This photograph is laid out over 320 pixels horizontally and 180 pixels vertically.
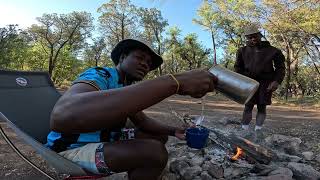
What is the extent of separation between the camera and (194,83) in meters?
1.39

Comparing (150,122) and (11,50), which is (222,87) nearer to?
(150,122)

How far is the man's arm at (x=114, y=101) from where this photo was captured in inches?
51.9

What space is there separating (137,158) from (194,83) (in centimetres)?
64

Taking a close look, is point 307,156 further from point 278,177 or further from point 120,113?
point 120,113

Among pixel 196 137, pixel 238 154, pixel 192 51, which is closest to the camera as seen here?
pixel 196 137

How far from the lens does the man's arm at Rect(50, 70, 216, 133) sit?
1317 millimetres

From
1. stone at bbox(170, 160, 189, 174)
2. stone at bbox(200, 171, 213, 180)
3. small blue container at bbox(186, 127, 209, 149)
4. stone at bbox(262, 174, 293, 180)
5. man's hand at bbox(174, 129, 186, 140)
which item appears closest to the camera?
small blue container at bbox(186, 127, 209, 149)

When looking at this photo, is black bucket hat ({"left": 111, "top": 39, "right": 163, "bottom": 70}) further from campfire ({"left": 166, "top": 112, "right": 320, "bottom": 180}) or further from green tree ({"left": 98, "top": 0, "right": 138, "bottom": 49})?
green tree ({"left": 98, "top": 0, "right": 138, "bottom": 49})

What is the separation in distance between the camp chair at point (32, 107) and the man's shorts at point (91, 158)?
0.15 ft

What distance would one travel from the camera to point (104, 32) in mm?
37188

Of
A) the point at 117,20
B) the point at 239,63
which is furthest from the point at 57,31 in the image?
the point at 239,63

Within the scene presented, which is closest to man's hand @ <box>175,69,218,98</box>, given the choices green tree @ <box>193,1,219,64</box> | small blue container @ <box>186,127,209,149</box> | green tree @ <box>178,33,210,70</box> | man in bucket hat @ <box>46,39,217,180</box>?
man in bucket hat @ <box>46,39,217,180</box>

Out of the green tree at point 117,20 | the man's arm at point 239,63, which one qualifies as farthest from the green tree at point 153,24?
the man's arm at point 239,63

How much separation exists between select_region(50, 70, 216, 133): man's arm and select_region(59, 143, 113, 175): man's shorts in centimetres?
49
